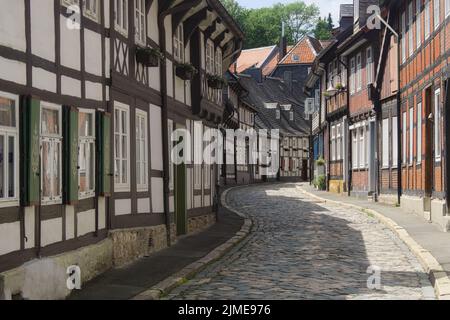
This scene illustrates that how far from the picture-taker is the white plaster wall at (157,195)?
14.7 meters

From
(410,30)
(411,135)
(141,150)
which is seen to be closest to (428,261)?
(141,150)

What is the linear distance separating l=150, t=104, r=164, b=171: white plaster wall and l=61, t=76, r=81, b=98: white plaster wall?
4.10 m

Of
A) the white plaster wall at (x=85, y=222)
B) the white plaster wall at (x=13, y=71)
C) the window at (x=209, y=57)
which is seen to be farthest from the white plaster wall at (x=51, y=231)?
the window at (x=209, y=57)

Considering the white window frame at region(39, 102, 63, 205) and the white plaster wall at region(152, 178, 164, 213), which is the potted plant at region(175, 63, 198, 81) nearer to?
the white plaster wall at region(152, 178, 164, 213)

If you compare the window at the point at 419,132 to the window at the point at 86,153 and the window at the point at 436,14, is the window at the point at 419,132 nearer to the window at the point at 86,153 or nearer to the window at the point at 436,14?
the window at the point at 436,14

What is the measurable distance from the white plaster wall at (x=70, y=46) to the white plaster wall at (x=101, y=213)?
2.21 meters

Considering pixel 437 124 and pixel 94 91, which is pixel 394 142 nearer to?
pixel 437 124

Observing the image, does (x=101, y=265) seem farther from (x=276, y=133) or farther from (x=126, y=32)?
(x=276, y=133)

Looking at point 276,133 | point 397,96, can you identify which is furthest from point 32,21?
point 276,133

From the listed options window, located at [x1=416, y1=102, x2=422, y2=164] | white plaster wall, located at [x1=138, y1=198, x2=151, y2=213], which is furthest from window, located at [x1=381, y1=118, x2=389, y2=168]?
white plaster wall, located at [x1=138, y1=198, x2=151, y2=213]

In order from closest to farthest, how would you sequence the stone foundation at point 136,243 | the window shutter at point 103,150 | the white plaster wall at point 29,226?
the white plaster wall at point 29,226 → the window shutter at point 103,150 → the stone foundation at point 136,243

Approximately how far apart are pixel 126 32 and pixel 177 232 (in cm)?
574

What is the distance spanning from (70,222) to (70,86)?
6.15ft

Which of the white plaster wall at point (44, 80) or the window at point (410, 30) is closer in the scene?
the white plaster wall at point (44, 80)
